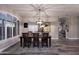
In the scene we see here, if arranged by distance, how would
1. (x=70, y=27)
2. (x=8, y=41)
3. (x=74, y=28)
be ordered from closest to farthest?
(x=8, y=41) → (x=74, y=28) → (x=70, y=27)

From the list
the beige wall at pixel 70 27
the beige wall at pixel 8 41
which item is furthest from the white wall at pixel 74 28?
the beige wall at pixel 8 41

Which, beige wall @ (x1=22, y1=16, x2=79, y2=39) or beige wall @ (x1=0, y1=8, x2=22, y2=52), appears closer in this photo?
beige wall @ (x1=0, y1=8, x2=22, y2=52)

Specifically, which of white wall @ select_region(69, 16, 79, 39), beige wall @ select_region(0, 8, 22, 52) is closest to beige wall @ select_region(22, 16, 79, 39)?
white wall @ select_region(69, 16, 79, 39)

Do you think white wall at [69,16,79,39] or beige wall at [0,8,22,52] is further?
white wall at [69,16,79,39]

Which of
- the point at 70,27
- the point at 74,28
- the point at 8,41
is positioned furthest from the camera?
the point at 70,27

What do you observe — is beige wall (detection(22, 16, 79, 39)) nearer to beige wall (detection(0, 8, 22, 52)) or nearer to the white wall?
the white wall

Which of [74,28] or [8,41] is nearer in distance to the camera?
[8,41]

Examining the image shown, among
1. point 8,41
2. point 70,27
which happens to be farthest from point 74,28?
point 8,41

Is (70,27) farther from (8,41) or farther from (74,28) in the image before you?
(8,41)

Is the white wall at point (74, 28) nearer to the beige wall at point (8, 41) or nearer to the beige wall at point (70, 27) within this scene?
the beige wall at point (70, 27)

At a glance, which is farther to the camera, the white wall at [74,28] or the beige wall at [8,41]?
the white wall at [74,28]

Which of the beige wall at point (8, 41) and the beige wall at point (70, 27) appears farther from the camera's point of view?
the beige wall at point (70, 27)
